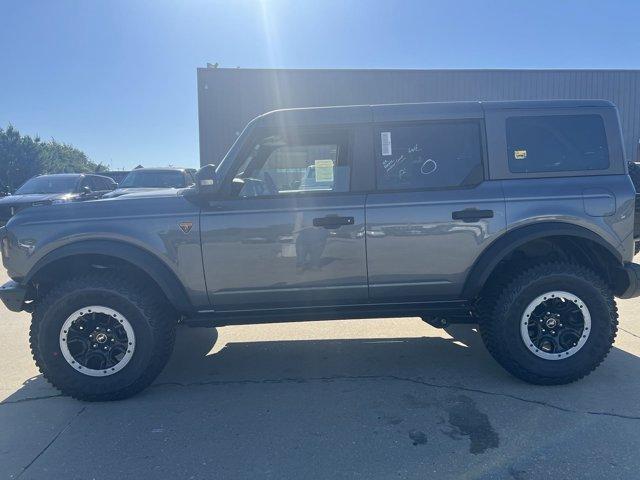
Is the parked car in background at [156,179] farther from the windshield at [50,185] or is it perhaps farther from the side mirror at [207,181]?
the side mirror at [207,181]

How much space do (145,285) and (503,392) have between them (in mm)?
2797

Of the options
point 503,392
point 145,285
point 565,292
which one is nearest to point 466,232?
point 565,292

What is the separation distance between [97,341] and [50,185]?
990 centimetres

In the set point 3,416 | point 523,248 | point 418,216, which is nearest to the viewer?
point 3,416

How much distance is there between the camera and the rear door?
131 inches

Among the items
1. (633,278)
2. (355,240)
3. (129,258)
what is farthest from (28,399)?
(633,278)

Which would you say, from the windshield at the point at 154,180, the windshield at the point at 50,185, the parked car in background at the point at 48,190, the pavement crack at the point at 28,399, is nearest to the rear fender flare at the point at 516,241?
the pavement crack at the point at 28,399

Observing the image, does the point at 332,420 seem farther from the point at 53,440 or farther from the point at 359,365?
the point at 53,440

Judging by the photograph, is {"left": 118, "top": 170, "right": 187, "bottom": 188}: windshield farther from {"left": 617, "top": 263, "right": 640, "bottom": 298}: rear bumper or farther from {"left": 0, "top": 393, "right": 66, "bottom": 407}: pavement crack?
{"left": 617, "top": 263, "right": 640, "bottom": 298}: rear bumper

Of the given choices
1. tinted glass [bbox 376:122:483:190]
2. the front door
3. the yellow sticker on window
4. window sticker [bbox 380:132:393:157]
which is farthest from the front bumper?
the yellow sticker on window

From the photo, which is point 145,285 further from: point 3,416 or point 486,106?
point 486,106

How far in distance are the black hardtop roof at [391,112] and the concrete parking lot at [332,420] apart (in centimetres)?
204

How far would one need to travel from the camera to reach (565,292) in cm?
338

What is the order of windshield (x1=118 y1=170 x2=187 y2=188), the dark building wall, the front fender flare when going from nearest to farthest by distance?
the front fender flare < windshield (x1=118 y1=170 x2=187 y2=188) < the dark building wall
